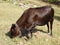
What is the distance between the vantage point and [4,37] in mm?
11156

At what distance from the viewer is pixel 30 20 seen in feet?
35.6

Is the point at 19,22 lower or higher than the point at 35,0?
higher

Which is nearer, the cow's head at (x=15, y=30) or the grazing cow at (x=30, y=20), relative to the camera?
the cow's head at (x=15, y=30)

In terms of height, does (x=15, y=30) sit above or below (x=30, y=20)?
below

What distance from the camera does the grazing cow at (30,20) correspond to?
10609 millimetres

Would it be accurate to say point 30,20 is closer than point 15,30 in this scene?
No

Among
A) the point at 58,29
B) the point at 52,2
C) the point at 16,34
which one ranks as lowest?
the point at 52,2

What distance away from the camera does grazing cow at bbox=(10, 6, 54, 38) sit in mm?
10609

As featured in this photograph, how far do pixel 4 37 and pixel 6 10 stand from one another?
241 inches

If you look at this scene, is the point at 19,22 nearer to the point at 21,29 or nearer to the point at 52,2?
the point at 21,29

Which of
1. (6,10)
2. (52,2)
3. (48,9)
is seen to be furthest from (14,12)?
(52,2)

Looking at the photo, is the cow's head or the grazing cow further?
the grazing cow

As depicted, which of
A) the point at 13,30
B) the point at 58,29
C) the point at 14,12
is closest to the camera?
the point at 13,30

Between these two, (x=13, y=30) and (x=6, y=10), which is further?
(x=6, y=10)
